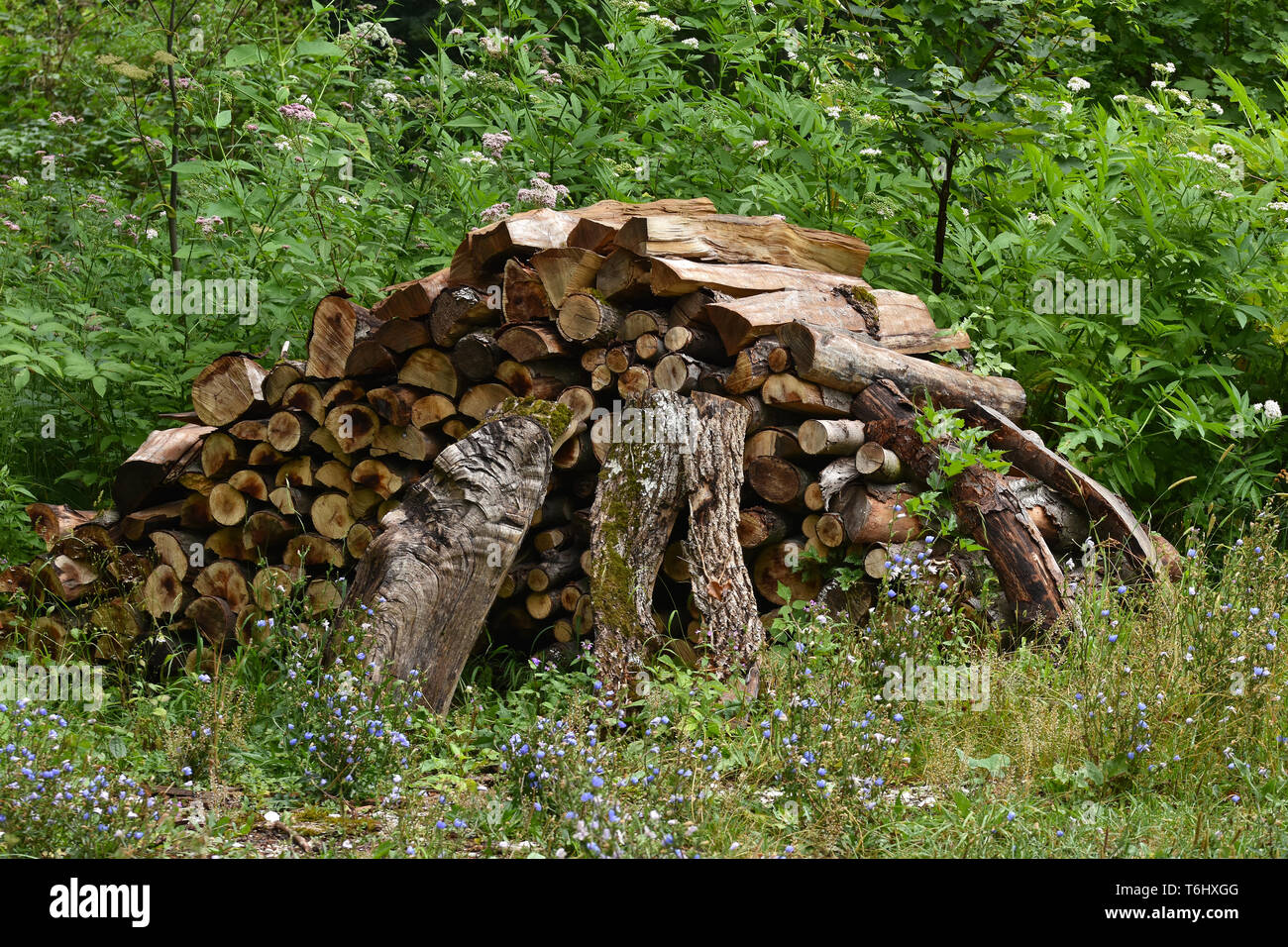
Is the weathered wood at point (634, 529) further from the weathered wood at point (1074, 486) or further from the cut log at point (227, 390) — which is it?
the cut log at point (227, 390)

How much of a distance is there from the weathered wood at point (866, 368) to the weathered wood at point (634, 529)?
568 millimetres

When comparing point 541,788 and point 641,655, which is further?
point 641,655

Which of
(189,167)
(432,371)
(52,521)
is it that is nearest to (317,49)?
(189,167)

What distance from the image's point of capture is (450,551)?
13.9ft

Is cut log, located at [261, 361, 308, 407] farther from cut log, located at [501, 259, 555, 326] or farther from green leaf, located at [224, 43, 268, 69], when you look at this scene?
green leaf, located at [224, 43, 268, 69]

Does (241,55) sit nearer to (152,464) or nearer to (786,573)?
(152,464)

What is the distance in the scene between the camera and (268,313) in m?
5.94

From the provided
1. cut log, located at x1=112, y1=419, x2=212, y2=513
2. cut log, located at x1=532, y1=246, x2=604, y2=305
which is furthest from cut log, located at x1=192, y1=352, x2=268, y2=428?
cut log, located at x1=532, y1=246, x2=604, y2=305

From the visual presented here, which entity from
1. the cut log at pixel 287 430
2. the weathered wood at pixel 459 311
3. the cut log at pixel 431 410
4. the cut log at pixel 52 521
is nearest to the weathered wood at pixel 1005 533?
the weathered wood at pixel 459 311

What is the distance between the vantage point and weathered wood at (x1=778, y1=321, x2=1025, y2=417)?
15.1 feet

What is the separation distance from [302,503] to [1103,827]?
3516mm

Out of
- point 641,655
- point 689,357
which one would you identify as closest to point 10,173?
point 689,357

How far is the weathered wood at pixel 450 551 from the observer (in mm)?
4102
